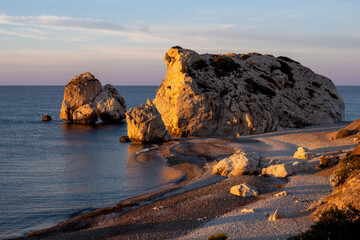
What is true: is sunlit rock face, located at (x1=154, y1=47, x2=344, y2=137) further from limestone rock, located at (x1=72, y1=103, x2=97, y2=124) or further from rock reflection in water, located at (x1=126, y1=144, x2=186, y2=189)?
limestone rock, located at (x1=72, y1=103, x2=97, y2=124)

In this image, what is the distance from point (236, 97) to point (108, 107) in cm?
3538

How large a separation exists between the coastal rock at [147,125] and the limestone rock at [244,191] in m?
25.2

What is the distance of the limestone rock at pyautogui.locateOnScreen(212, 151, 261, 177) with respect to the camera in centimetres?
2855

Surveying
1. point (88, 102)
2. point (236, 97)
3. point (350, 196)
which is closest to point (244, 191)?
point (350, 196)

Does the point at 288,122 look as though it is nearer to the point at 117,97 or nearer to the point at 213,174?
the point at 213,174

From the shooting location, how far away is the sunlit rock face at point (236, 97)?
167ft

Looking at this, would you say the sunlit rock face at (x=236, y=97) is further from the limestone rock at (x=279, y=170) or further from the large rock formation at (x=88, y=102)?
the large rock formation at (x=88, y=102)

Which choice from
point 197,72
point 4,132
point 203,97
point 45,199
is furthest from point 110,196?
point 4,132

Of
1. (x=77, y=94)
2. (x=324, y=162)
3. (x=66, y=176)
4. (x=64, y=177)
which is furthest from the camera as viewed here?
(x=77, y=94)

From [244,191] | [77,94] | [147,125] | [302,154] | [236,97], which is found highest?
[236,97]

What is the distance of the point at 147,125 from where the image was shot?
47844 millimetres

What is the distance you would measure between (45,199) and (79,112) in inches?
2076

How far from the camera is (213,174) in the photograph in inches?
1187

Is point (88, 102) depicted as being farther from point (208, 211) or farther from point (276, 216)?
point (276, 216)
